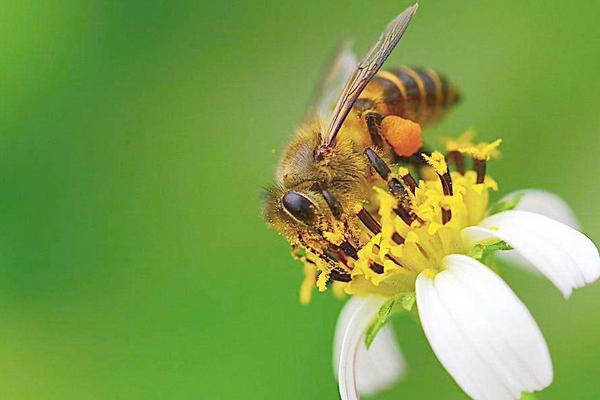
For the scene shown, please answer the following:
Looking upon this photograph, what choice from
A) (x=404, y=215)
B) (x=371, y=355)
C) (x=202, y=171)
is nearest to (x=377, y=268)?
(x=404, y=215)

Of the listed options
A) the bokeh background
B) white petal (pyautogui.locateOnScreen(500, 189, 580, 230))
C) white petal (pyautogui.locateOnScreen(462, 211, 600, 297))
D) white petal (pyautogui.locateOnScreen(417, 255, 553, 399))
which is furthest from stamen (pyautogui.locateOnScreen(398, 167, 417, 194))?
the bokeh background

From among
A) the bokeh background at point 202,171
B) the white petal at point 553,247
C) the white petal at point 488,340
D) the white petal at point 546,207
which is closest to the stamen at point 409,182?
the white petal at point 553,247

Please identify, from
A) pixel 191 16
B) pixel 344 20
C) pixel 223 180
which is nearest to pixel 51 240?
pixel 223 180

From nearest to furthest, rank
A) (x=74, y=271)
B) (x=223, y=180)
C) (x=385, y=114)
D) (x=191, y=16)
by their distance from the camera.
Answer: (x=385, y=114) < (x=74, y=271) < (x=223, y=180) < (x=191, y=16)

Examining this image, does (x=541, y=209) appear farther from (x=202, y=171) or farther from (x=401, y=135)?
(x=202, y=171)

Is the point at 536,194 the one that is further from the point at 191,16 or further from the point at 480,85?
the point at 191,16

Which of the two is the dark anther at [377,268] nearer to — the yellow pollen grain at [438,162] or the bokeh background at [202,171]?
the yellow pollen grain at [438,162]

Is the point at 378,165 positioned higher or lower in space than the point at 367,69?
lower
